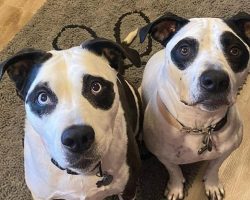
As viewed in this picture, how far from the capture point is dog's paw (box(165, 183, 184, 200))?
1.99m

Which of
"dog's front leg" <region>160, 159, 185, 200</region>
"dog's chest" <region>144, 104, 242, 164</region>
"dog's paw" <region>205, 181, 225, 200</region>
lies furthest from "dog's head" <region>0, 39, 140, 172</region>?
"dog's paw" <region>205, 181, 225, 200</region>

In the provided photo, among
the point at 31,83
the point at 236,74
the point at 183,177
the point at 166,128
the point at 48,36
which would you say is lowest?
the point at 183,177

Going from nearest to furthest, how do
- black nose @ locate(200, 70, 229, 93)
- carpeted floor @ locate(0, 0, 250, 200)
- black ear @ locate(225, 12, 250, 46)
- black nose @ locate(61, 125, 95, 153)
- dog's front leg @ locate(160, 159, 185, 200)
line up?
1. black nose @ locate(61, 125, 95, 153)
2. black nose @ locate(200, 70, 229, 93)
3. black ear @ locate(225, 12, 250, 46)
4. dog's front leg @ locate(160, 159, 185, 200)
5. carpeted floor @ locate(0, 0, 250, 200)

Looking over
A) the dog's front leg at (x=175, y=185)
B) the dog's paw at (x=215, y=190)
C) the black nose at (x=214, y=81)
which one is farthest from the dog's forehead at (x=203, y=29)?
the dog's paw at (x=215, y=190)

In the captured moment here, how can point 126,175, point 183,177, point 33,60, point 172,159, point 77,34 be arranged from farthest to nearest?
point 77,34 < point 183,177 < point 172,159 < point 126,175 < point 33,60

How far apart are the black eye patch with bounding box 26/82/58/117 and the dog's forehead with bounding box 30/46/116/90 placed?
0.02 metres

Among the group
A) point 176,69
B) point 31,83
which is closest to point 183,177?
point 176,69

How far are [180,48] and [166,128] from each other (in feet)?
1.03

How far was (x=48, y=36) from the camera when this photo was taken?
8.09 feet

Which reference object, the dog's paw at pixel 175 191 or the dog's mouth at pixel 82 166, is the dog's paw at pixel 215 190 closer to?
the dog's paw at pixel 175 191

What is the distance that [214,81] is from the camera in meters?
1.39

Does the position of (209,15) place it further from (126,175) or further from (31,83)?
(31,83)

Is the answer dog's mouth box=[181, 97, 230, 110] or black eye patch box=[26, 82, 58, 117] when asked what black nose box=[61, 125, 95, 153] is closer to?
black eye patch box=[26, 82, 58, 117]

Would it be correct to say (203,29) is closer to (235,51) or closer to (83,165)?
(235,51)
